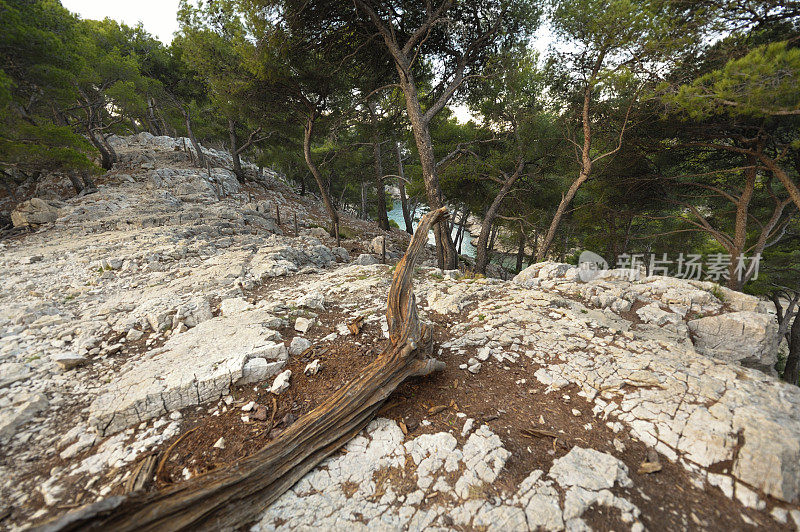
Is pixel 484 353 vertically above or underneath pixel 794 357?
above

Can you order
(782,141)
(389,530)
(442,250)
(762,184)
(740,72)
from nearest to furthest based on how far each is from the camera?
(389,530), (740,72), (782,141), (442,250), (762,184)

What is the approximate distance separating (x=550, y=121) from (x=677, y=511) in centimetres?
1066

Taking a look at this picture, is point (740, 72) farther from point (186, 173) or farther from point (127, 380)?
point (186, 173)

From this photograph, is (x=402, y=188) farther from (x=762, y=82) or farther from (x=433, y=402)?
(x=433, y=402)

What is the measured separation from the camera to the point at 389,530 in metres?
1.78

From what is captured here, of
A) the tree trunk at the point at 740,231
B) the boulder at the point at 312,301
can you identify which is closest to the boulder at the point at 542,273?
the boulder at the point at 312,301

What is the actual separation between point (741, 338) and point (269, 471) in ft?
23.8

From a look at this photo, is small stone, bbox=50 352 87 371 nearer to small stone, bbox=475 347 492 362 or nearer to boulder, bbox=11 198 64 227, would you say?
small stone, bbox=475 347 492 362

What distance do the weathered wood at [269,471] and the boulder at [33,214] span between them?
13690mm

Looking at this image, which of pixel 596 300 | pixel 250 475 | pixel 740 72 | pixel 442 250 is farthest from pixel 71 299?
pixel 740 72

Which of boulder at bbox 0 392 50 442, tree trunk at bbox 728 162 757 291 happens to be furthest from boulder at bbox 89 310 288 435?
tree trunk at bbox 728 162 757 291

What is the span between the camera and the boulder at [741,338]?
4516mm

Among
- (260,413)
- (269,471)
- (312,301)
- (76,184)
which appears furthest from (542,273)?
(76,184)

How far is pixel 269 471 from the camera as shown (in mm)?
2018
